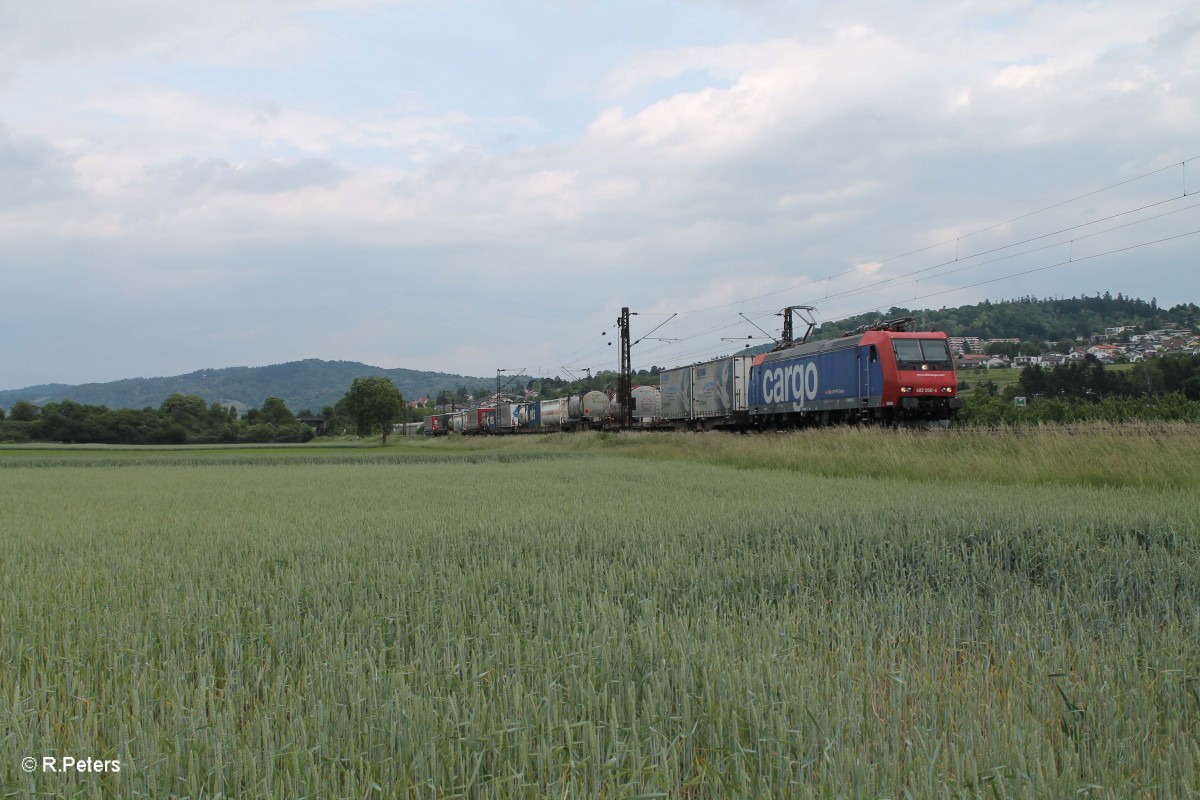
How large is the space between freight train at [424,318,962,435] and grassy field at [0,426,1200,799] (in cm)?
1627

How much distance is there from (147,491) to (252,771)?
19.7 m

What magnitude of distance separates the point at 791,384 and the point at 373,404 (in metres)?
72.2

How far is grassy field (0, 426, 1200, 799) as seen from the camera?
9.52ft

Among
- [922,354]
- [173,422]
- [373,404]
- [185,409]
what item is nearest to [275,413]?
[185,409]

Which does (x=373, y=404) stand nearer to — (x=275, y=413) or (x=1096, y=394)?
(x=275, y=413)

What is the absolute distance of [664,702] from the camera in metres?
3.45

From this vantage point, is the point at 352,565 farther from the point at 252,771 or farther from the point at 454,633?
the point at 252,771

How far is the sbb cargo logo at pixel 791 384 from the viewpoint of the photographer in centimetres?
3192

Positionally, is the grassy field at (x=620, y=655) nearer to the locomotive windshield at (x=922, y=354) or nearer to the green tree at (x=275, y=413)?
the locomotive windshield at (x=922, y=354)

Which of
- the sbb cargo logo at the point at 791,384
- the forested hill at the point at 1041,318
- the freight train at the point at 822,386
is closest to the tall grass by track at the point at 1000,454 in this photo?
the freight train at the point at 822,386

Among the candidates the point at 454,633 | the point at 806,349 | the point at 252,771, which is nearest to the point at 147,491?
the point at 454,633

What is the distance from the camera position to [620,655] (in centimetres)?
412

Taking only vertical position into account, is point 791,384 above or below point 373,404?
below

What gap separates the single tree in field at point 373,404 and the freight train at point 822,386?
50.5m
